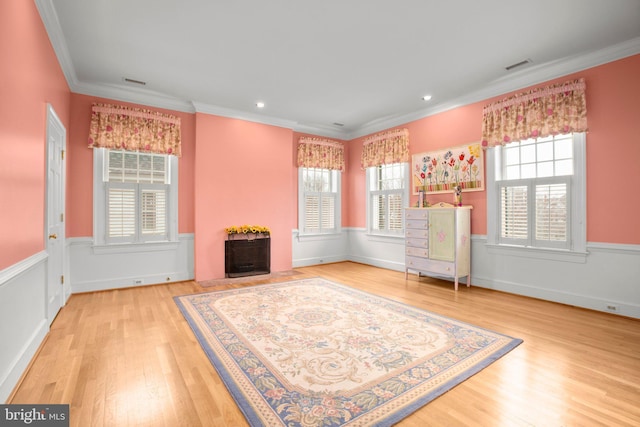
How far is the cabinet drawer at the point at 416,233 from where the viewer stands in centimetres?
510

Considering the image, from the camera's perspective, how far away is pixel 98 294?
4.47m

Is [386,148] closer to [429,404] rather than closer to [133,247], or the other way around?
[133,247]

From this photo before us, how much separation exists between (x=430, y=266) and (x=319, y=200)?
2938 millimetres

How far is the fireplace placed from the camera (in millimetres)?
5551

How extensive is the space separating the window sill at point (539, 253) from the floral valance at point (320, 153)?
12.0ft

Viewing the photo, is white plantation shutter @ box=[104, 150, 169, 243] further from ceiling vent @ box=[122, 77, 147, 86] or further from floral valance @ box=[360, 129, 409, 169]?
floral valance @ box=[360, 129, 409, 169]

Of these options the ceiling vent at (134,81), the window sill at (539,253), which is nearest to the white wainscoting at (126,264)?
Result: the ceiling vent at (134,81)

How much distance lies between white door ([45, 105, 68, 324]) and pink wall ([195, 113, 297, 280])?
71.7 inches

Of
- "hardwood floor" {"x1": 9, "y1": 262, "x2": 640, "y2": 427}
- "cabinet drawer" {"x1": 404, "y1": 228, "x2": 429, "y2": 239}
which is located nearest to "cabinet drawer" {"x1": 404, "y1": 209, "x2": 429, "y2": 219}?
"cabinet drawer" {"x1": 404, "y1": 228, "x2": 429, "y2": 239}

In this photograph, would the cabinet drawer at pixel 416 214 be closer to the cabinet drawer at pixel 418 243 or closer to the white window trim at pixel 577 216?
the cabinet drawer at pixel 418 243

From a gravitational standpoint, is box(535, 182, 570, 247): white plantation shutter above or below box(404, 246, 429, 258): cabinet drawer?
above

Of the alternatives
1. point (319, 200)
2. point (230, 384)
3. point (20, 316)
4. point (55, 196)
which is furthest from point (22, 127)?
point (319, 200)

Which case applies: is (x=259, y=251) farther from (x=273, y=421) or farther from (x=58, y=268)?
(x=273, y=421)

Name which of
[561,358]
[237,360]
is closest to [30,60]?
[237,360]
